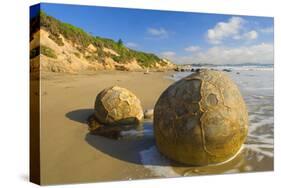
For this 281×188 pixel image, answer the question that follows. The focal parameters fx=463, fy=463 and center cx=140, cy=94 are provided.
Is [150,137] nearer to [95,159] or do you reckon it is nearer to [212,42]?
[95,159]

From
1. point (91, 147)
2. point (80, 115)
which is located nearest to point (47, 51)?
point (80, 115)

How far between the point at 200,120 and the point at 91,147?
1.76 m

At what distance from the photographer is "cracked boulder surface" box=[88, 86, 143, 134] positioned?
7871 millimetres

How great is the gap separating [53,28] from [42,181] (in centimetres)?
225

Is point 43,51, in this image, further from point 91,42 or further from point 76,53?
point 91,42

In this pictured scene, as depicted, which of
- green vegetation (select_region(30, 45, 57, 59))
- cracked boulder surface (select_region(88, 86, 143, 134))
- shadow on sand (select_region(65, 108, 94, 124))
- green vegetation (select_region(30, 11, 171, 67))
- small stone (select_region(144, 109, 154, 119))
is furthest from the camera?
small stone (select_region(144, 109, 154, 119))

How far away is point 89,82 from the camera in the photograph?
773 centimetres

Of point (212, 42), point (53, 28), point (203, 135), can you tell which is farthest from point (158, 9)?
point (203, 135)

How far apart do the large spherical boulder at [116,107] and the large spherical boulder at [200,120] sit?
39.7 inches

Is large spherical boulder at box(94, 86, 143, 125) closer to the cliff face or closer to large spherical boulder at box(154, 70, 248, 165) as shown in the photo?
the cliff face

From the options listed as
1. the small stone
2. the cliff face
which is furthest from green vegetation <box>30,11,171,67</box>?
the small stone

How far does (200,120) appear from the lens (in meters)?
6.75

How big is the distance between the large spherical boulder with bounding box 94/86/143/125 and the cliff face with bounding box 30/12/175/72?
436 mm

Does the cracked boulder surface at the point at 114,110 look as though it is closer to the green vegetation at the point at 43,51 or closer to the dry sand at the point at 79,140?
the dry sand at the point at 79,140
